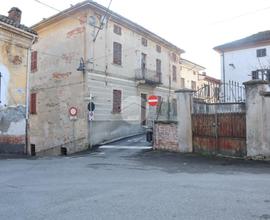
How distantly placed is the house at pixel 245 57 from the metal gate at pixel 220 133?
16136 millimetres

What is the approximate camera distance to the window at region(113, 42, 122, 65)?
73.2ft

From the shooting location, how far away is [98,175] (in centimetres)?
910

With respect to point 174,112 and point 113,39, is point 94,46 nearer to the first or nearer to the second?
point 113,39

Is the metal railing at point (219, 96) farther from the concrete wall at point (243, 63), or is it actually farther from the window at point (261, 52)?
the window at point (261, 52)

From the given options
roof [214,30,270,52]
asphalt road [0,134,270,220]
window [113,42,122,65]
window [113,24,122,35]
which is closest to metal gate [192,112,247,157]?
asphalt road [0,134,270,220]

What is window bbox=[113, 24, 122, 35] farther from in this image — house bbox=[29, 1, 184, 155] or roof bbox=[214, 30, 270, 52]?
roof bbox=[214, 30, 270, 52]

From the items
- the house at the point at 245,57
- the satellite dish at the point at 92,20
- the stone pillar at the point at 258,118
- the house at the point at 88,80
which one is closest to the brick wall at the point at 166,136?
the house at the point at 88,80

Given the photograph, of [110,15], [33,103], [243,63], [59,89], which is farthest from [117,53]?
[243,63]

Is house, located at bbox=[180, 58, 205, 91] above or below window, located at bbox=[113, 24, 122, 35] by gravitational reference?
below

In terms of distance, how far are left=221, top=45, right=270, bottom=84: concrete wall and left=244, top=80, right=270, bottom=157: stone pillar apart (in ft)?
56.8

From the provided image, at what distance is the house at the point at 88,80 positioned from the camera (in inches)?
794

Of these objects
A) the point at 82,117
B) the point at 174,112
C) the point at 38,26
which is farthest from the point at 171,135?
the point at 38,26

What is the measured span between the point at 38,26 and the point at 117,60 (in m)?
6.36

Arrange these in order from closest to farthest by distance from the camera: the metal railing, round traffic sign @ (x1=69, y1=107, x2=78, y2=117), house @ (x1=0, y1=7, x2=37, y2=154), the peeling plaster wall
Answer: the metal railing
house @ (x1=0, y1=7, x2=37, y2=154)
round traffic sign @ (x1=69, y1=107, x2=78, y2=117)
the peeling plaster wall
